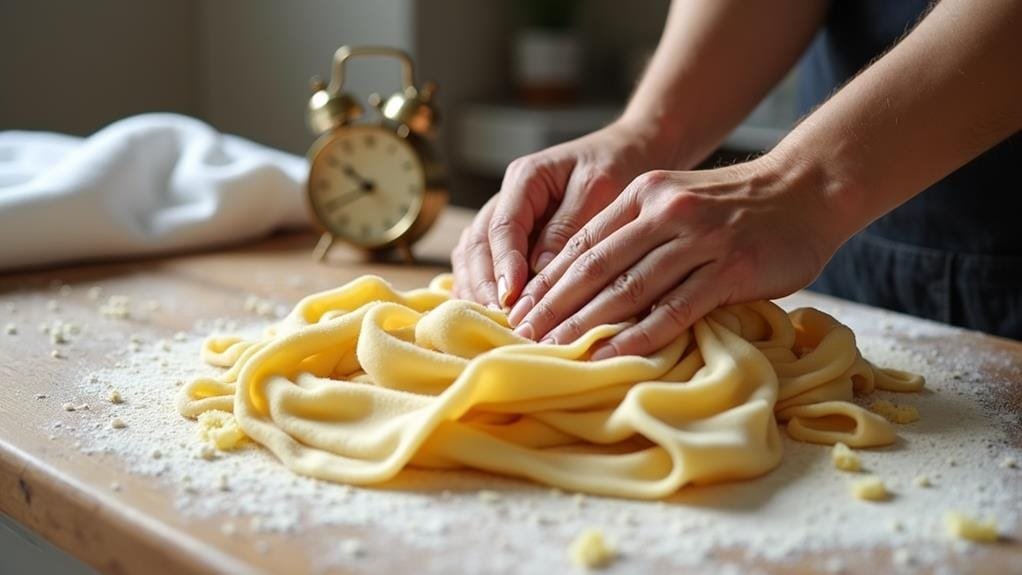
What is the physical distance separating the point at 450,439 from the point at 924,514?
14.2 inches

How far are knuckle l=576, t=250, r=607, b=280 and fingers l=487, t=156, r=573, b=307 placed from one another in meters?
0.11

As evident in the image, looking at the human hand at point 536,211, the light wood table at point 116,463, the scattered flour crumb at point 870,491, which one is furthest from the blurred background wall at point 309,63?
the scattered flour crumb at point 870,491

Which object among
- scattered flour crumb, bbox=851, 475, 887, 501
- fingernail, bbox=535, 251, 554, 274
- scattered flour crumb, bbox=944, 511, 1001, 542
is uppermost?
scattered flour crumb, bbox=944, 511, 1001, 542

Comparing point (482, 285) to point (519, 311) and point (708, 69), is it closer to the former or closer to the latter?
point (519, 311)

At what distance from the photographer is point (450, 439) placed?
0.88 metres

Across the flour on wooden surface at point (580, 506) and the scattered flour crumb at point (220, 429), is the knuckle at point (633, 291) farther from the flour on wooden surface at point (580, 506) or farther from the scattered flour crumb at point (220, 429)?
the scattered flour crumb at point (220, 429)

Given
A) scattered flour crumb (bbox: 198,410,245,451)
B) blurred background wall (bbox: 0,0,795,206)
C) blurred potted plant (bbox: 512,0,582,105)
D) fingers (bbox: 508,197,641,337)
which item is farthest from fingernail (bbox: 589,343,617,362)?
blurred potted plant (bbox: 512,0,582,105)

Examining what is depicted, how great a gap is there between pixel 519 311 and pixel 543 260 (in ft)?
0.45

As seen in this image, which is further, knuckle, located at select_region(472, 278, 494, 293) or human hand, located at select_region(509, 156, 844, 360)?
knuckle, located at select_region(472, 278, 494, 293)

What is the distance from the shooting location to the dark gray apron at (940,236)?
145 cm

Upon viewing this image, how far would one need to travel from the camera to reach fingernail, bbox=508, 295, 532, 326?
3.51 feet

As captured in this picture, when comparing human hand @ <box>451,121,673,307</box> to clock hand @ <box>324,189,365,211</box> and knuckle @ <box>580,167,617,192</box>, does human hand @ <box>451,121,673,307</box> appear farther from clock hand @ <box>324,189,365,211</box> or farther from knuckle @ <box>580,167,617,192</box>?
clock hand @ <box>324,189,365,211</box>

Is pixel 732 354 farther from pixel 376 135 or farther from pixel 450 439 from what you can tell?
pixel 376 135

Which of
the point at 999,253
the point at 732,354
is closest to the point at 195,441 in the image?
the point at 732,354
